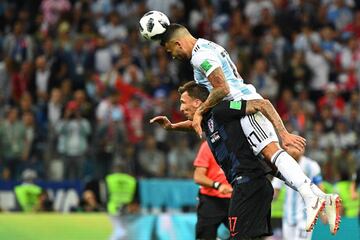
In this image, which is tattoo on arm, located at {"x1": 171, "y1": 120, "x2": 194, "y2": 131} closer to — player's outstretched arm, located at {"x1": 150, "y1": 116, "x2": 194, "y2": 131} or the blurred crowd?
player's outstretched arm, located at {"x1": 150, "y1": 116, "x2": 194, "y2": 131}

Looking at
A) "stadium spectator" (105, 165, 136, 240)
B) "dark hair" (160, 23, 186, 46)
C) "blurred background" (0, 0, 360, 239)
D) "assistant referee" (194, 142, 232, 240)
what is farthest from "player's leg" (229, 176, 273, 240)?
"stadium spectator" (105, 165, 136, 240)

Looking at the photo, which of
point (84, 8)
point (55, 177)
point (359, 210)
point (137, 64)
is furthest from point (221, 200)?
point (84, 8)

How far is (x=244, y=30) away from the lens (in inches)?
926

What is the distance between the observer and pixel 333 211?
31.4ft

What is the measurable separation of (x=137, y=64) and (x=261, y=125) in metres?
12.6

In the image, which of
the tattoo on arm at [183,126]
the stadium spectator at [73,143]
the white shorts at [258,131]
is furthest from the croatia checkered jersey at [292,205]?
the stadium spectator at [73,143]

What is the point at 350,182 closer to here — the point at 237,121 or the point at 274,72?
the point at 274,72

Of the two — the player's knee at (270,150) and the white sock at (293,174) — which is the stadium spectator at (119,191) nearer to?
the player's knee at (270,150)

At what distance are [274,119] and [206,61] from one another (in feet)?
2.88

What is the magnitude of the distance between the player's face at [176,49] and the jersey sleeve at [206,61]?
0.70ft

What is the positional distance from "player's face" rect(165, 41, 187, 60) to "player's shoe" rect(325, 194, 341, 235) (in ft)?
6.43

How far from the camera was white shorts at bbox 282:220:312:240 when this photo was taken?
586 inches

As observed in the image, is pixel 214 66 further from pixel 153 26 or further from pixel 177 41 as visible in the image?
pixel 153 26

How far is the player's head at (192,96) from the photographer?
34.4ft
